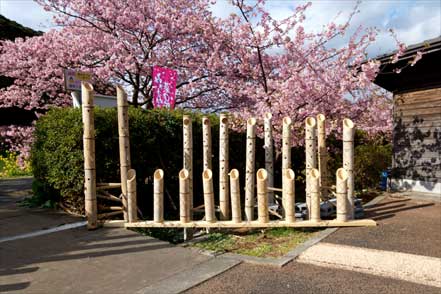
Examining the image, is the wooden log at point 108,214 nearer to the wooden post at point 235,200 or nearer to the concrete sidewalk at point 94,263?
the concrete sidewalk at point 94,263

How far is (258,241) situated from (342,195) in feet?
4.70

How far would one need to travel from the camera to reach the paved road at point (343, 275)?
129 inches

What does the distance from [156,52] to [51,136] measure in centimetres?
444

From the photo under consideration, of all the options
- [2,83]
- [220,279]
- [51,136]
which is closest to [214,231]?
[220,279]

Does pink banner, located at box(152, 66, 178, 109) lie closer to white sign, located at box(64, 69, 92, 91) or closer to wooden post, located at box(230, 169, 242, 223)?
white sign, located at box(64, 69, 92, 91)

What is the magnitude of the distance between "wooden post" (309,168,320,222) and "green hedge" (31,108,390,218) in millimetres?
2903

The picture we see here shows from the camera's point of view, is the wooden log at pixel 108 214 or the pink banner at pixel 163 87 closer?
the wooden log at pixel 108 214

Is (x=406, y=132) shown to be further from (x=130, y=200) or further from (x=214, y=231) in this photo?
(x=130, y=200)

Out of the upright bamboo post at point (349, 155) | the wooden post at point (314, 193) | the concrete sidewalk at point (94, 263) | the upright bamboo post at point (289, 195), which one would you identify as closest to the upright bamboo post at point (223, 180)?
the upright bamboo post at point (289, 195)

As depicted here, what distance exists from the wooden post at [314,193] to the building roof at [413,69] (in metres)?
3.75

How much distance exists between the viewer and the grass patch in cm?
452

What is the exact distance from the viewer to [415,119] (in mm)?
8109

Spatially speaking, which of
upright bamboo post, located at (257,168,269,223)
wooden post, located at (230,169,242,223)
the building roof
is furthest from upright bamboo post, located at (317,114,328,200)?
the building roof

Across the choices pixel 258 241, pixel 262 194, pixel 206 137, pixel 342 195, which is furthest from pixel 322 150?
pixel 258 241
